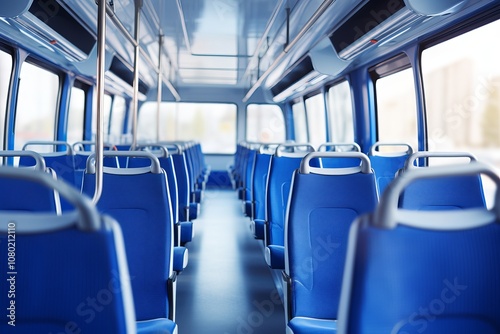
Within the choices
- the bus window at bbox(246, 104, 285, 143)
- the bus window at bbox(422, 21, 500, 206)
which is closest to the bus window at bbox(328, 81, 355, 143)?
the bus window at bbox(422, 21, 500, 206)

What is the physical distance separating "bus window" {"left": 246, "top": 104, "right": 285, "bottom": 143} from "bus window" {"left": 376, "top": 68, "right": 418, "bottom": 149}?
21.2 ft

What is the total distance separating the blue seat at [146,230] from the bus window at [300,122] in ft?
26.6

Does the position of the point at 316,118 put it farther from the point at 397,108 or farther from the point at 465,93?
the point at 465,93

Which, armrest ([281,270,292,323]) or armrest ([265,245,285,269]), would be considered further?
armrest ([265,245,285,269])

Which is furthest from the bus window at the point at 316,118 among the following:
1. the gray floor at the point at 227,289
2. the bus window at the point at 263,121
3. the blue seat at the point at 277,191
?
the blue seat at the point at 277,191

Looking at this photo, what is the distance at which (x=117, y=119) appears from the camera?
10367 mm

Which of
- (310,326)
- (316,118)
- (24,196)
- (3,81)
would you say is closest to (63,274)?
(24,196)

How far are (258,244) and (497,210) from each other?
4490 millimetres

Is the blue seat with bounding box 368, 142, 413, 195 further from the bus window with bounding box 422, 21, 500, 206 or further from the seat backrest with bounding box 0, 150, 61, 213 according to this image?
the seat backrest with bounding box 0, 150, 61, 213

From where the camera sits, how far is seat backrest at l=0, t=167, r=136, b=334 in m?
1.04

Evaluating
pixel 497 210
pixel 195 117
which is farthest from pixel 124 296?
pixel 195 117

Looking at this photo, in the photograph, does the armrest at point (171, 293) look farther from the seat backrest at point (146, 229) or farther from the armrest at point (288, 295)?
the armrest at point (288, 295)

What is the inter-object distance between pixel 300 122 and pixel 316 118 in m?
1.89

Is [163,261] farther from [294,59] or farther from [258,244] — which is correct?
[294,59]
